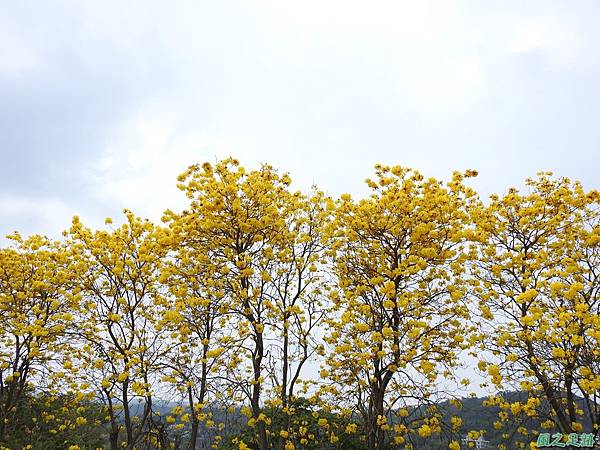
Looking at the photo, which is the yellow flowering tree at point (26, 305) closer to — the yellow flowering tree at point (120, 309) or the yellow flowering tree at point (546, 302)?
the yellow flowering tree at point (120, 309)

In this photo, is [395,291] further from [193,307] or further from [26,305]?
[26,305]

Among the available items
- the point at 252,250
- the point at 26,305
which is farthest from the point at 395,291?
the point at 26,305

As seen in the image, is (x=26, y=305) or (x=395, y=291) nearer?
(x=395, y=291)

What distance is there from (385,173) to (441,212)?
1.37 metres

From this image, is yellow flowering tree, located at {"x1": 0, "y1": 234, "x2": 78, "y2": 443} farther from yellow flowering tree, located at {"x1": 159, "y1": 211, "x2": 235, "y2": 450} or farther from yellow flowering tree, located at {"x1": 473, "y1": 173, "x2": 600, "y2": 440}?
yellow flowering tree, located at {"x1": 473, "y1": 173, "x2": 600, "y2": 440}

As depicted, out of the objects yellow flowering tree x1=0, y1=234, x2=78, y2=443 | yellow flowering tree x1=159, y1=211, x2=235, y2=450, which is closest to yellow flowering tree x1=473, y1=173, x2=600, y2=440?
yellow flowering tree x1=159, y1=211, x2=235, y2=450

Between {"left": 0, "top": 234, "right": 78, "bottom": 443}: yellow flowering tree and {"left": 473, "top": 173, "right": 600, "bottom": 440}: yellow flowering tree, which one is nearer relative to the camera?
{"left": 473, "top": 173, "right": 600, "bottom": 440}: yellow flowering tree

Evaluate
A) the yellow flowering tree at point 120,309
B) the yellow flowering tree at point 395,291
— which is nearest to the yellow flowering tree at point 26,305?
the yellow flowering tree at point 120,309

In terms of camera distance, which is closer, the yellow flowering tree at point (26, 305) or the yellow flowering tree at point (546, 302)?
the yellow flowering tree at point (546, 302)

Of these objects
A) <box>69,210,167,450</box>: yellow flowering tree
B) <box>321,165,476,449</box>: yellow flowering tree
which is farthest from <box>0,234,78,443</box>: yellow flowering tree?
<box>321,165,476,449</box>: yellow flowering tree

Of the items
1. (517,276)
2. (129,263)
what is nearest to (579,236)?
(517,276)

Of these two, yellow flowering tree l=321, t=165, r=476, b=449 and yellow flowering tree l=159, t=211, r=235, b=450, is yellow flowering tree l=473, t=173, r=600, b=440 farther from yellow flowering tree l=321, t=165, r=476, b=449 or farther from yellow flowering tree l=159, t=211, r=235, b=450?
yellow flowering tree l=159, t=211, r=235, b=450

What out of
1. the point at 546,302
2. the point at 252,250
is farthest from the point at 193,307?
the point at 546,302

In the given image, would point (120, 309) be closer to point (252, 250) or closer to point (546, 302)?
point (252, 250)
